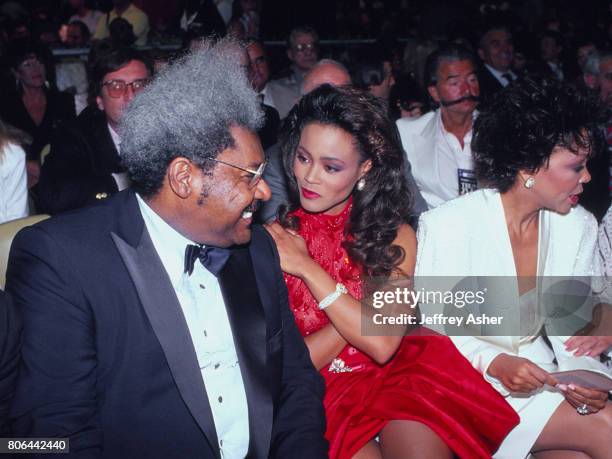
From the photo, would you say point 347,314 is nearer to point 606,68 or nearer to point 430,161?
point 430,161

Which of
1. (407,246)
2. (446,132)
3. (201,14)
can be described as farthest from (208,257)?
(201,14)

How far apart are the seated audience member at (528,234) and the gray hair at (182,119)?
1005 millimetres

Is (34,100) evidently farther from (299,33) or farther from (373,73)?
(373,73)

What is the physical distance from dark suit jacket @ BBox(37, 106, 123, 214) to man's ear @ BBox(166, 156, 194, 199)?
1.56 m

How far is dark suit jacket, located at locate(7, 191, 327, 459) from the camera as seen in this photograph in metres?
1.64

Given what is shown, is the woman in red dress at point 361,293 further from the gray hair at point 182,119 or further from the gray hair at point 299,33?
the gray hair at point 299,33

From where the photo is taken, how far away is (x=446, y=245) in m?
2.51

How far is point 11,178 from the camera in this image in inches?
134

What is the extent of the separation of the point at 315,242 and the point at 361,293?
26 cm

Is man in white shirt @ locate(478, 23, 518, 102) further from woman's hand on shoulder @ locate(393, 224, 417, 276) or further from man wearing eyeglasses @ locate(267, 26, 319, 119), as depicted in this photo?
woman's hand on shoulder @ locate(393, 224, 417, 276)

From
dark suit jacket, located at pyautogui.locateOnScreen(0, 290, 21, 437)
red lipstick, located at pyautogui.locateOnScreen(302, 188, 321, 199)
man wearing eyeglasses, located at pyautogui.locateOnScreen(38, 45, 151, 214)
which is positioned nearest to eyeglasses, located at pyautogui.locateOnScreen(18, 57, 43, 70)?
man wearing eyeglasses, located at pyautogui.locateOnScreen(38, 45, 151, 214)

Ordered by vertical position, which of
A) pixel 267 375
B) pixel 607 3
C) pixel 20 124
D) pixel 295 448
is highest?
pixel 607 3

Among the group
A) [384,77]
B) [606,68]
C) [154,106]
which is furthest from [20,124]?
[606,68]

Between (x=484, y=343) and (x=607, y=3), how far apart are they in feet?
30.5
